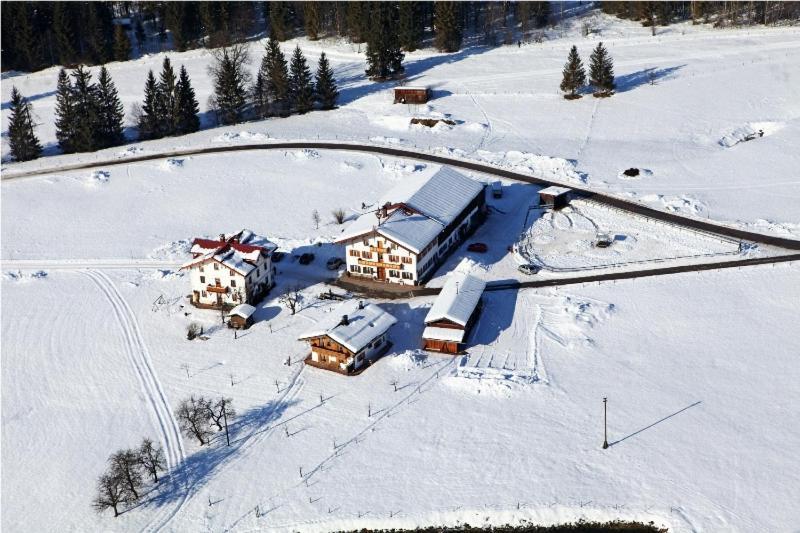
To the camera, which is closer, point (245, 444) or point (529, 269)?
point (245, 444)

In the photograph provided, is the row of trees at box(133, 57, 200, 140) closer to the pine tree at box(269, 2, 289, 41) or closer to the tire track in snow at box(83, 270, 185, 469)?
the pine tree at box(269, 2, 289, 41)

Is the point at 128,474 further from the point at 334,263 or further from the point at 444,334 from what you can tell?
the point at 334,263

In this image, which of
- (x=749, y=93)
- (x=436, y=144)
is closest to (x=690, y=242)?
(x=436, y=144)

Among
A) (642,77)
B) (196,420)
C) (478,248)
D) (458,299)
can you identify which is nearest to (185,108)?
(478,248)

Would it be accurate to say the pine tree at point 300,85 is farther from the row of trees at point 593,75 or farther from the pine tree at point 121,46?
the pine tree at point 121,46

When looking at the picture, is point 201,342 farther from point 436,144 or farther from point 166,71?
point 166,71

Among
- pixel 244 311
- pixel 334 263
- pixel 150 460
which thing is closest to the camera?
pixel 150 460
